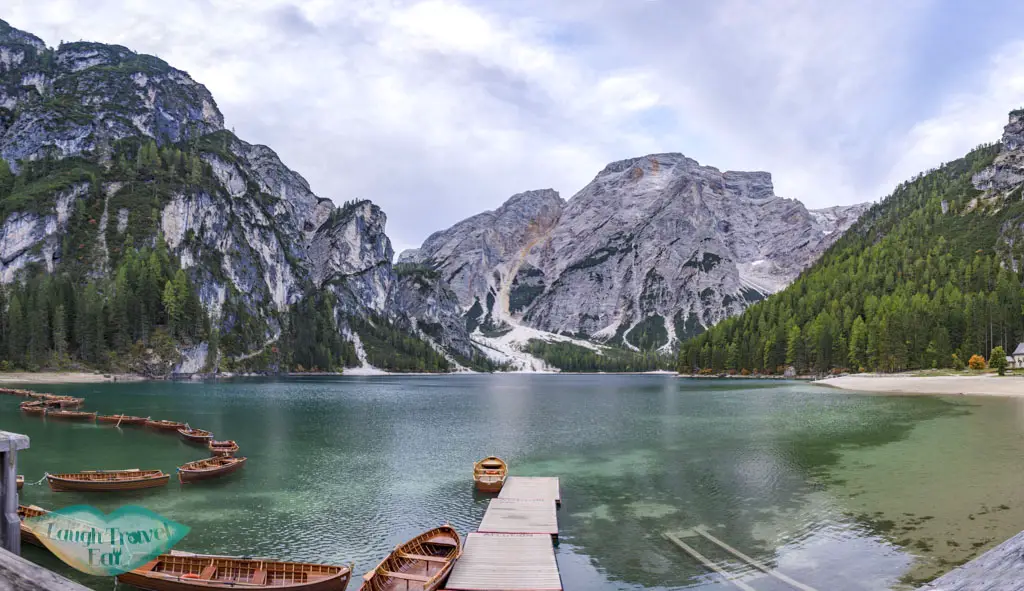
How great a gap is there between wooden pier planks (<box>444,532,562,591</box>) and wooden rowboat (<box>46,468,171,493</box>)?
2718 cm

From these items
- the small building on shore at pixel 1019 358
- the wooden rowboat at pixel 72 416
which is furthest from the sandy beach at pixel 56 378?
the small building on shore at pixel 1019 358

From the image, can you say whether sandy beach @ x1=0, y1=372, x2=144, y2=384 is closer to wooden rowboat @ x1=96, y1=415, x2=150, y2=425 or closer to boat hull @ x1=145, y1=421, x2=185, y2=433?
wooden rowboat @ x1=96, y1=415, x2=150, y2=425

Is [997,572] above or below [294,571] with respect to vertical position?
above

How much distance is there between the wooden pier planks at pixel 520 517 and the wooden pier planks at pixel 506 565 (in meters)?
1.46

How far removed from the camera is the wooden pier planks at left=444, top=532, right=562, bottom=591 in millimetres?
24094

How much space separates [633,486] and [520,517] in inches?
517

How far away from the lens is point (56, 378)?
158125 mm

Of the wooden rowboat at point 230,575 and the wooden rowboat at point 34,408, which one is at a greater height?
the wooden rowboat at point 230,575

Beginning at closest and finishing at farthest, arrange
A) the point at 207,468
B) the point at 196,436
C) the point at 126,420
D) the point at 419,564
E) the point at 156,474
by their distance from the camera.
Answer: the point at 419,564, the point at 156,474, the point at 207,468, the point at 196,436, the point at 126,420

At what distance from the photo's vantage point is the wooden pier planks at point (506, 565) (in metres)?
24.1

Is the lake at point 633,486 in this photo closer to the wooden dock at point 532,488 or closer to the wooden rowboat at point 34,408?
the wooden dock at point 532,488

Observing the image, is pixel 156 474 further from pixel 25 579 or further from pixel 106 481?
pixel 25 579

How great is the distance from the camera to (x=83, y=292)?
195 metres

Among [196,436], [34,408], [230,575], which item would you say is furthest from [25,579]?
[34,408]
